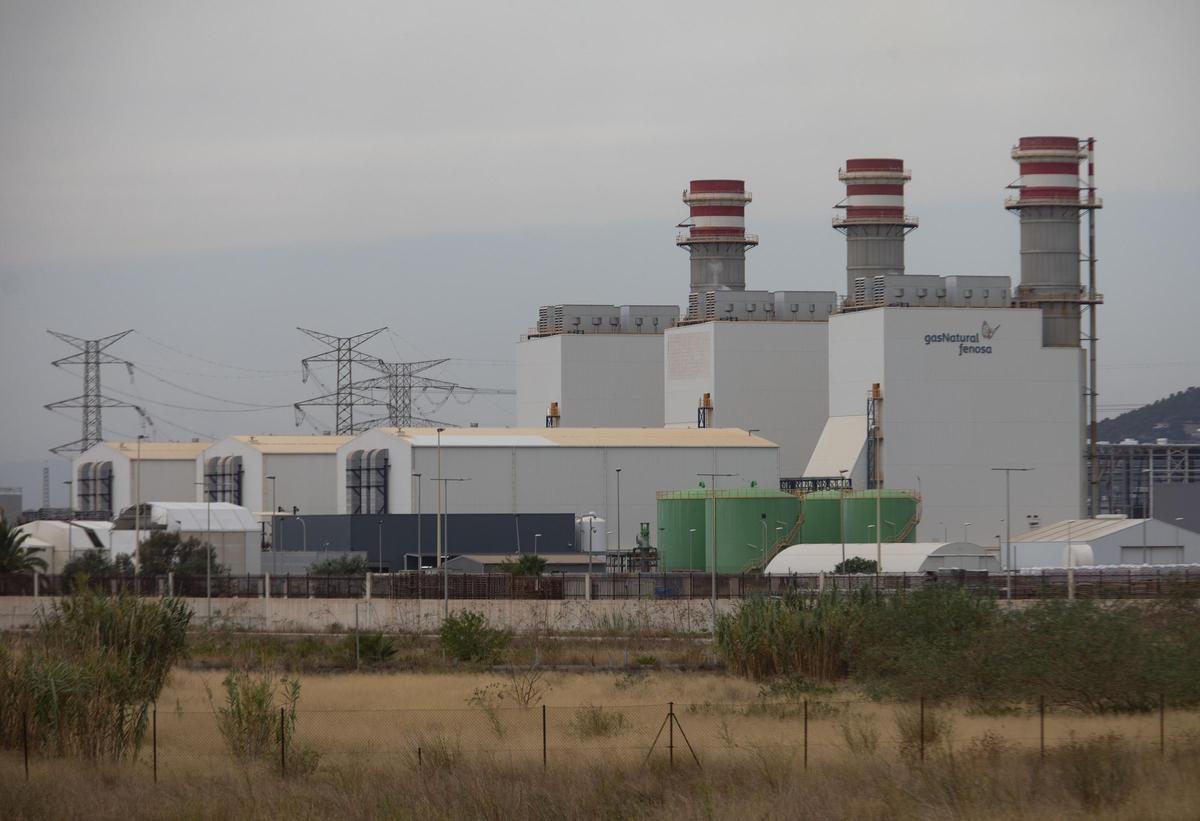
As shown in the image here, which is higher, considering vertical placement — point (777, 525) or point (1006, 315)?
point (1006, 315)

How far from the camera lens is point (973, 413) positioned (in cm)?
9706

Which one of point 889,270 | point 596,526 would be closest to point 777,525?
point 596,526

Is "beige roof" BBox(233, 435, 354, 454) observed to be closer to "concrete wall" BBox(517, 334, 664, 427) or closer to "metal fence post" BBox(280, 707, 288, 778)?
"concrete wall" BBox(517, 334, 664, 427)

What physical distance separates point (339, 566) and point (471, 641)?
3772 cm

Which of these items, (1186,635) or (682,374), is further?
(682,374)

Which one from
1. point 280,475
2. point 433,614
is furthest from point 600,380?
point 433,614

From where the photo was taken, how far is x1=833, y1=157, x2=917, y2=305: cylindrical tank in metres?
109

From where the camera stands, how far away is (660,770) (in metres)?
26.7

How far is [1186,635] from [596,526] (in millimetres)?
57581

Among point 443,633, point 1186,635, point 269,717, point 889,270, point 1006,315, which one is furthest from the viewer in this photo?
point 889,270

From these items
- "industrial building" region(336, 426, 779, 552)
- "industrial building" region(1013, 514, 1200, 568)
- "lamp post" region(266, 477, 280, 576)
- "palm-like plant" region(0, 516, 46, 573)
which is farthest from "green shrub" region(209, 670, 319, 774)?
"industrial building" region(336, 426, 779, 552)

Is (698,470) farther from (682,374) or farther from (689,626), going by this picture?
(689,626)

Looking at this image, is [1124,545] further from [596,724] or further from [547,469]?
[596,724]

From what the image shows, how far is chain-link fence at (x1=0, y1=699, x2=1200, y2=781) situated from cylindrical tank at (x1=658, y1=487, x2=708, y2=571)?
54203 mm
